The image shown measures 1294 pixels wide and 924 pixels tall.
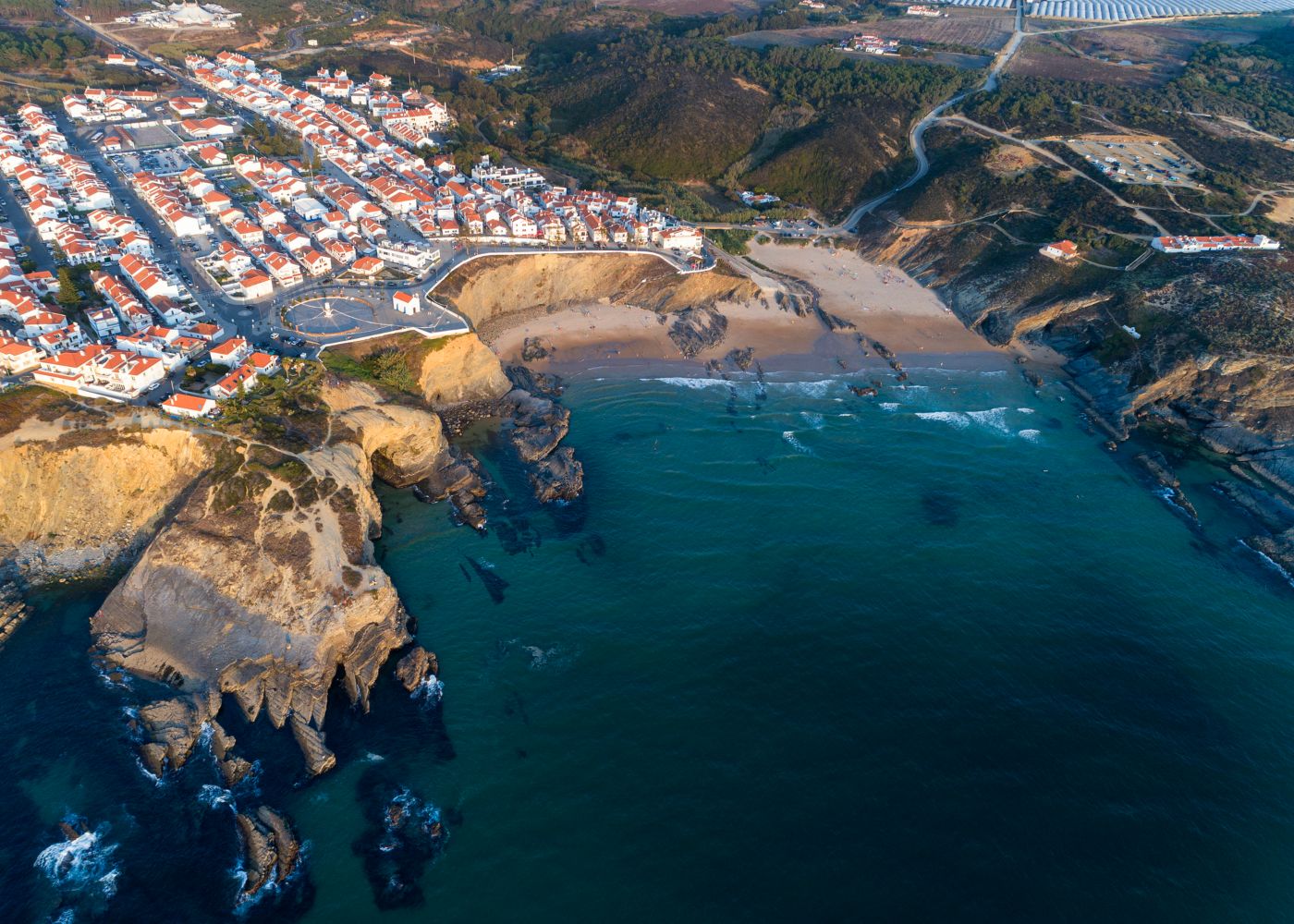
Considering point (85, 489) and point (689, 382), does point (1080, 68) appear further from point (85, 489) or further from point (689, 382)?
point (85, 489)

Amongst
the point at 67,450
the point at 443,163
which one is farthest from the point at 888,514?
the point at 443,163

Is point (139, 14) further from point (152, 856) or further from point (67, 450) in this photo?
point (152, 856)

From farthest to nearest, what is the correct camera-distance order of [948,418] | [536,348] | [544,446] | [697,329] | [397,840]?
1. [697,329]
2. [536,348]
3. [948,418]
4. [544,446]
5. [397,840]

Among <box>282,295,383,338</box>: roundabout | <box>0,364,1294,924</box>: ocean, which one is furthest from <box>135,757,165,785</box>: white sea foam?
<box>282,295,383,338</box>: roundabout

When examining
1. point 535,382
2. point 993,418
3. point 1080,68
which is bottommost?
point 535,382

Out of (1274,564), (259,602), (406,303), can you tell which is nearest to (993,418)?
(1274,564)

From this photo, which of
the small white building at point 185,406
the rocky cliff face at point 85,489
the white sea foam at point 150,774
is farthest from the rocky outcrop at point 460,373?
the white sea foam at point 150,774

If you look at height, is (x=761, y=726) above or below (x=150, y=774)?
above
